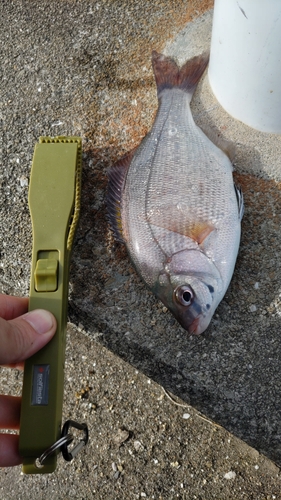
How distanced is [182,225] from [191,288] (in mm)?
283

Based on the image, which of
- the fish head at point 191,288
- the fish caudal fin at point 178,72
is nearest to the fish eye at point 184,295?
the fish head at point 191,288

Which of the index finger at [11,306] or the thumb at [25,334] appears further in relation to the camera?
the index finger at [11,306]

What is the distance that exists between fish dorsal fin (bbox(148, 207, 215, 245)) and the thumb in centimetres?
62

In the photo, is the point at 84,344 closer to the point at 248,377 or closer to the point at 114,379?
the point at 114,379

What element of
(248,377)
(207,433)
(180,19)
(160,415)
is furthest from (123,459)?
(180,19)

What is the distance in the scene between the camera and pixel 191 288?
5.62 feet

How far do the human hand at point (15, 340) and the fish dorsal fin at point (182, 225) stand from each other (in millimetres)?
623

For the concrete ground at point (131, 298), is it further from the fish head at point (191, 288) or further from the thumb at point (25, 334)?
the thumb at point (25, 334)

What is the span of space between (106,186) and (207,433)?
4.67ft

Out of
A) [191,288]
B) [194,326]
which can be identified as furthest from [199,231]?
[194,326]

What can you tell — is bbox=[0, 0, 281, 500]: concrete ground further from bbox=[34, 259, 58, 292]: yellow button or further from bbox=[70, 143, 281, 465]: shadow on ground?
bbox=[34, 259, 58, 292]: yellow button

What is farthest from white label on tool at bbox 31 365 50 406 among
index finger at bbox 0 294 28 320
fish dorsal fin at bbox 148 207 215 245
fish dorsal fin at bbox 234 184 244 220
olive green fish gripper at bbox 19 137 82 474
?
fish dorsal fin at bbox 234 184 244 220

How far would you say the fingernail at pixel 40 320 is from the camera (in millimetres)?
1589

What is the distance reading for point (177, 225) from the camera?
70.7 inches
